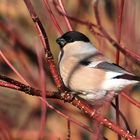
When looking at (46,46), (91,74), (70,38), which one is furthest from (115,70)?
(46,46)

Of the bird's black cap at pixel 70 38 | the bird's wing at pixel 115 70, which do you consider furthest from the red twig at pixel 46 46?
the bird's black cap at pixel 70 38

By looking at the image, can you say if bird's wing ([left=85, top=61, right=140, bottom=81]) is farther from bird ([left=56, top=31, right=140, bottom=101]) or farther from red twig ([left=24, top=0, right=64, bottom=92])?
red twig ([left=24, top=0, right=64, bottom=92])

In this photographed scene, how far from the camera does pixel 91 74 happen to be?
2.19m

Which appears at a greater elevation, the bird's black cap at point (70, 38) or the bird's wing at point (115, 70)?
the bird's black cap at point (70, 38)

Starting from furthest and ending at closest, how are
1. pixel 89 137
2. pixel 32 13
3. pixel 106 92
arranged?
pixel 89 137 < pixel 106 92 < pixel 32 13

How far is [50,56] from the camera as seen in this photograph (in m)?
1.50

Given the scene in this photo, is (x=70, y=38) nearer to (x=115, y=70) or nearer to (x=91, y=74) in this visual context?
(x=91, y=74)

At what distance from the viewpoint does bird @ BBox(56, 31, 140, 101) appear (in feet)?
6.72

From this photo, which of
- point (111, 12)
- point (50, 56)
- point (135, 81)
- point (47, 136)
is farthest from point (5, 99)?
point (50, 56)

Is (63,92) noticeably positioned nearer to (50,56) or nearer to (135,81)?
(50,56)

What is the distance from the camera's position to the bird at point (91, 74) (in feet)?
6.72

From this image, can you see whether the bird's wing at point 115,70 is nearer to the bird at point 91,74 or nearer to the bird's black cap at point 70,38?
the bird at point 91,74

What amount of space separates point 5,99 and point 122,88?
247 cm

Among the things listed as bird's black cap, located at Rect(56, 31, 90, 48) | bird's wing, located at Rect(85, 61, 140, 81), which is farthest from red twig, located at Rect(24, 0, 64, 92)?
bird's black cap, located at Rect(56, 31, 90, 48)
